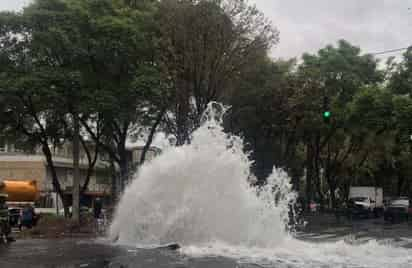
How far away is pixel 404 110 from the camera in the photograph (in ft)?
129

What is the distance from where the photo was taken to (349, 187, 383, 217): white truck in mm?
49531

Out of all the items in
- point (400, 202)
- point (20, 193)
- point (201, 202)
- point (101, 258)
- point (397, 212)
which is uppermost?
point (20, 193)

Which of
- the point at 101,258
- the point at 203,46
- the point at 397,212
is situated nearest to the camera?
the point at 101,258

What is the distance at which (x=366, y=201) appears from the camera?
54.2 m

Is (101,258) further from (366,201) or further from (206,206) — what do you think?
(366,201)

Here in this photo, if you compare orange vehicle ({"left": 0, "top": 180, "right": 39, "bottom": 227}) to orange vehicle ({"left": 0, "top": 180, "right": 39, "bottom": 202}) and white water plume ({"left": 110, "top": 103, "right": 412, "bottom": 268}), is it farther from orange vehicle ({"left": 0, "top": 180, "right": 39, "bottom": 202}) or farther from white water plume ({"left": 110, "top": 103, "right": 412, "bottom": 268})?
white water plume ({"left": 110, "top": 103, "right": 412, "bottom": 268})

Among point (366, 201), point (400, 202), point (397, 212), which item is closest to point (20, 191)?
point (397, 212)

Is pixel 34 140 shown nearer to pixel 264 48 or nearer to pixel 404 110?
pixel 264 48

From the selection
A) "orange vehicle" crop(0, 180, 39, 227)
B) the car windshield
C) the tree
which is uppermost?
the tree

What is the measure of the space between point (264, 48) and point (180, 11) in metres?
5.01

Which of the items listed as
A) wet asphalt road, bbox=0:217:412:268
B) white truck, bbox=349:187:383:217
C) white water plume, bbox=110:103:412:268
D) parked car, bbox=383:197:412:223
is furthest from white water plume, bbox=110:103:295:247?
white truck, bbox=349:187:383:217

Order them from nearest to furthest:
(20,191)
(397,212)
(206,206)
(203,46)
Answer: (206,206) < (20,191) < (203,46) < (397,212)

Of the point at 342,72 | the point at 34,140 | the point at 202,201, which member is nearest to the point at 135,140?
the point at 34,140

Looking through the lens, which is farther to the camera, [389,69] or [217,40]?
[389,69]
